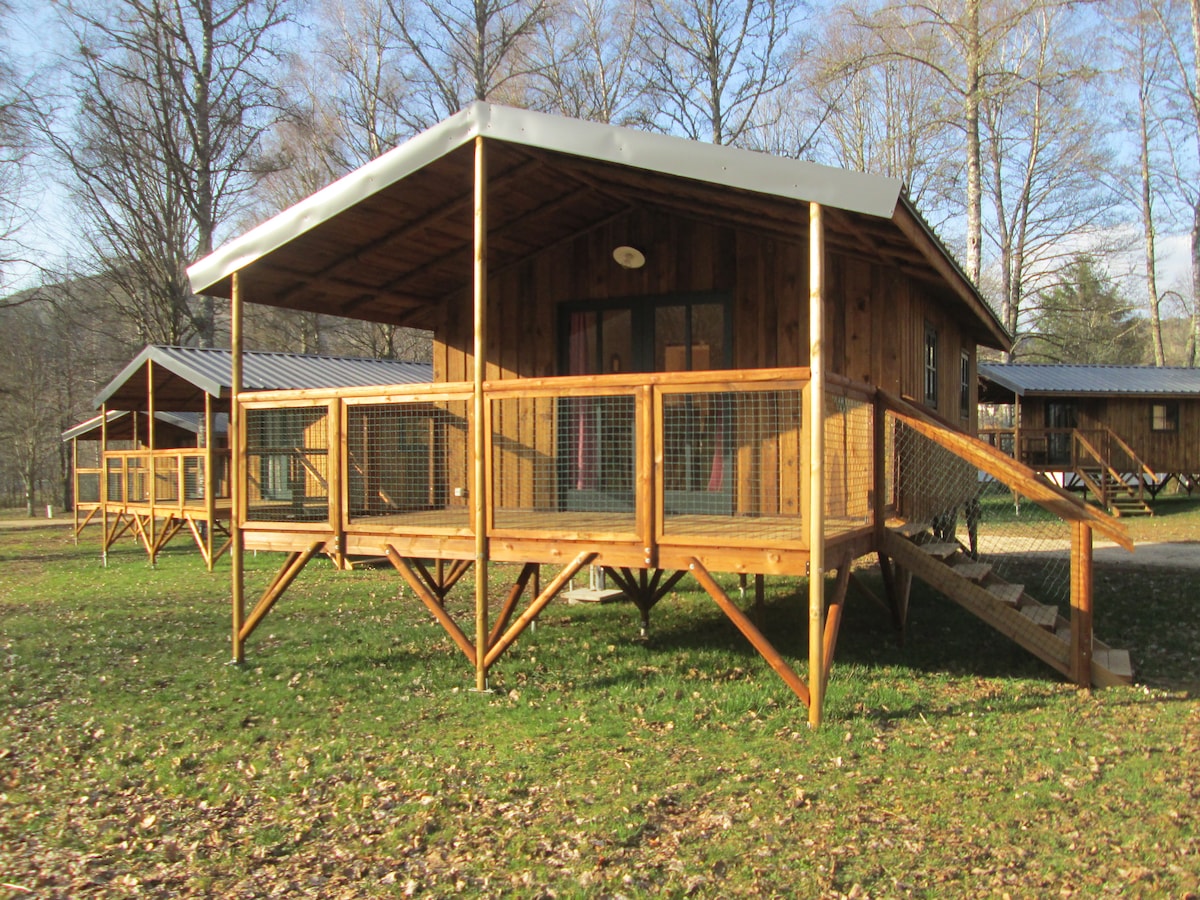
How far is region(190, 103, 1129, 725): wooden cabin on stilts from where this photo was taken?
6.14m

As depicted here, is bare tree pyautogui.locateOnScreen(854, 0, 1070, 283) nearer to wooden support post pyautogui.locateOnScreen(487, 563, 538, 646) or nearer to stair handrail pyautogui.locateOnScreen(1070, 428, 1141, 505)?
stair handrail pyautogui.locateOnScreen(1070, 428, 1141, 505)

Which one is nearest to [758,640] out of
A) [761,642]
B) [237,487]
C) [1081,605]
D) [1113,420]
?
[761,642]

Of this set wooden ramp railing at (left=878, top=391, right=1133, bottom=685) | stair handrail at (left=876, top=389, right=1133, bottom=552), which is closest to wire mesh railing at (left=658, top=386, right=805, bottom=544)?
wooden ramp railing at (left=878, top=391, right=1133, bottom=685)

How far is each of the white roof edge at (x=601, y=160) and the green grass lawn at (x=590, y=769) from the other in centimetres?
327

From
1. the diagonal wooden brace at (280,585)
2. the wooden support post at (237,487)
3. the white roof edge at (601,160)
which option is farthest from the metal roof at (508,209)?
the diagonal wooden brace at (280,585)

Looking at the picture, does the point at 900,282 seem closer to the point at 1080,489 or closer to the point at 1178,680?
the point at 1178,680

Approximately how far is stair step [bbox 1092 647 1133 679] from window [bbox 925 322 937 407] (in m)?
3.38

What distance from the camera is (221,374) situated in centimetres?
1569

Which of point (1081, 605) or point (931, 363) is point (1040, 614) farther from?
point (931, 363)

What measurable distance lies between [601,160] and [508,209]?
2407 mm

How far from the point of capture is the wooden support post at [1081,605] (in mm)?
6438

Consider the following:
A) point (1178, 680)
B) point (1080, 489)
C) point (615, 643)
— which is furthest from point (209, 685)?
point (1080, 489)

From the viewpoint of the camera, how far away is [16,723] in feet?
21.1

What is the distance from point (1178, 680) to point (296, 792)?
643cm
